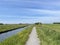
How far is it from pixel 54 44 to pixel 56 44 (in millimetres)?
191

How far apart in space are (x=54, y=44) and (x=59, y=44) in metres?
0.42

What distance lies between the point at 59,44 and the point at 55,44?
30 cm

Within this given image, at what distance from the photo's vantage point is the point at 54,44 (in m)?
14.1

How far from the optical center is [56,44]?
551 inches

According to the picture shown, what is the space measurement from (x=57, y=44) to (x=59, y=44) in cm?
16

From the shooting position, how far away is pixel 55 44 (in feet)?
45.9

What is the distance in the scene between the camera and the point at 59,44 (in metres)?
13.9

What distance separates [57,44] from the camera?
14.0 metres

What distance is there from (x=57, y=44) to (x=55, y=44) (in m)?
0.15

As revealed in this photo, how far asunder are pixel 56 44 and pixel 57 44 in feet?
0.25

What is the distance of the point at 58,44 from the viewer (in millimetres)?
13891

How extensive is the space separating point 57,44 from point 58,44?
9cm
